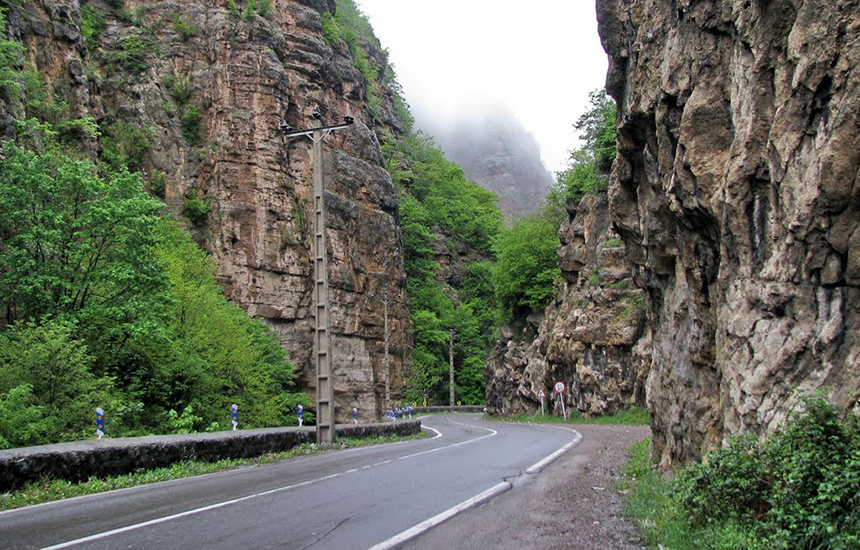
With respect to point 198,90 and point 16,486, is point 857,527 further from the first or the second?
point 198,90

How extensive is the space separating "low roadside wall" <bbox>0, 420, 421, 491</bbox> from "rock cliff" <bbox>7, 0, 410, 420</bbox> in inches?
914

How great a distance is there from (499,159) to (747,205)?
493 ft

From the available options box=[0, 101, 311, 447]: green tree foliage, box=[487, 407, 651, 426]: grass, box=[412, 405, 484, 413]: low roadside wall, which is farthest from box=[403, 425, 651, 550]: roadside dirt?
box=[412, 405, 484, 413]: low roadside wall

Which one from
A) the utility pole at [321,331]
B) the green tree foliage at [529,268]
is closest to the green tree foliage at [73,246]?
the utility pole at [321,331]

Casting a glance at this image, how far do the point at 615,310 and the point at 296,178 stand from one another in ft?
70.6

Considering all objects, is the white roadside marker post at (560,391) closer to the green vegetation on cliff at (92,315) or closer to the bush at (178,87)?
the green vegetation on cliff at (92,315)

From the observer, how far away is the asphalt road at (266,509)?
5.79m

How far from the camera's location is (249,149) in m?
38.5

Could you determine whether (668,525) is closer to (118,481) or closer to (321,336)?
(118,481)

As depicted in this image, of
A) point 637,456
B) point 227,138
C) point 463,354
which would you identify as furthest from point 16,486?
point 463,354

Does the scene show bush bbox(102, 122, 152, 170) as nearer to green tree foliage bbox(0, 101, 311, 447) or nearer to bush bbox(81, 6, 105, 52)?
bush bbox(81, 6, 105, 52)

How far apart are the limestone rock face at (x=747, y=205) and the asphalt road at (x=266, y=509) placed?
12.2 ft

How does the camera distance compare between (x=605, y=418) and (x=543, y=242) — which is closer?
(x=605, y=418)

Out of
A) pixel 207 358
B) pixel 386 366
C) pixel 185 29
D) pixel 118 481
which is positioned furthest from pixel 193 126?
pixel 118 481
